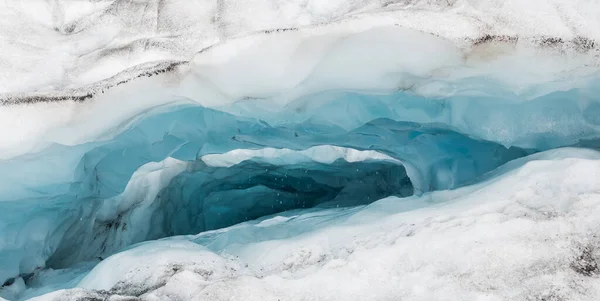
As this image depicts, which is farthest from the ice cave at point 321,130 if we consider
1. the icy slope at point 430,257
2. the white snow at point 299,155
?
the white snow at point 299,155

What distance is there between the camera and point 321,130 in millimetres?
3076

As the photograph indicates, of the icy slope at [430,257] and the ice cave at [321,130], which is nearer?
the icy slope at [430,257]

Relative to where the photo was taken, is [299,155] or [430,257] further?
[299,155]

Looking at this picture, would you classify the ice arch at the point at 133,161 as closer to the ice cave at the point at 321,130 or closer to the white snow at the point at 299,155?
the ice cave at the point at 321,130

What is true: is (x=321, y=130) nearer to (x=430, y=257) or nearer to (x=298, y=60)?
(x=298, y=60)

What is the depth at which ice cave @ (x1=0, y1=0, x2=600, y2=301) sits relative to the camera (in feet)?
6.81

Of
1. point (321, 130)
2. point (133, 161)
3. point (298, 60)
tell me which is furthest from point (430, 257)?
point (133, 161)

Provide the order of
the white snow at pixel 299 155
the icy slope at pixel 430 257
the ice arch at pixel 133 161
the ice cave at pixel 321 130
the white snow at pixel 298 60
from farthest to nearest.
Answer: the white snow at pixel 299 155
the ice arch at pixel 133 161
the white snow at pixel 298 60
the ice cave at pixel 321 130
the icy slope at pixel 430 257

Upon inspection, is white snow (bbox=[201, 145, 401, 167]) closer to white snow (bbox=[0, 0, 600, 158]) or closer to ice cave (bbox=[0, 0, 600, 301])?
ice cave (bbox=[0, 0, 600, 301])

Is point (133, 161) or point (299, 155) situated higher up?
point (133, 161)

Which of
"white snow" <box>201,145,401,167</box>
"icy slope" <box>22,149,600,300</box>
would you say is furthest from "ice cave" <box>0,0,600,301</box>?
"white snow" <box>201,145,401,167</box>

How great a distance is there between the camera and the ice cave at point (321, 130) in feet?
6.81

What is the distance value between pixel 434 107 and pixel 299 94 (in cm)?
65

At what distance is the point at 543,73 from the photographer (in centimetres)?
247
